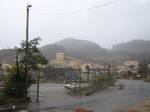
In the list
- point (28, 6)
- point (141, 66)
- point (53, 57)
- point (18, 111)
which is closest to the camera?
point (18, 111)

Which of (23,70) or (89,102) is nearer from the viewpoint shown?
(89,102)

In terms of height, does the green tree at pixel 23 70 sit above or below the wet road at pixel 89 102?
above

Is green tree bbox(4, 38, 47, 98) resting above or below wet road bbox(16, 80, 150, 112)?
above

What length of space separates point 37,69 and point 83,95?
31.4ft

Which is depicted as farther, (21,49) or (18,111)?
(21,49)

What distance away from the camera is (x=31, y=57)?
3170 centimetres

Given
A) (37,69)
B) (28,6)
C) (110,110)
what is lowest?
(110,110)

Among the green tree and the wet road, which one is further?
the green tree

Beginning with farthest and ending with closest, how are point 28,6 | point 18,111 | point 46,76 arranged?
point 46,76 < point 28,6 < point 18,111

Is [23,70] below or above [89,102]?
above

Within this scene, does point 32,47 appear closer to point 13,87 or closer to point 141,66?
point 13,87

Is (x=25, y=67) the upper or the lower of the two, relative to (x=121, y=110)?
upper

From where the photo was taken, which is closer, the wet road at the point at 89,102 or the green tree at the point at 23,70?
the wet road at the point at 89,102

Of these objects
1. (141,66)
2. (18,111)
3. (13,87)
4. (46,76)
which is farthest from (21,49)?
(141,66)
